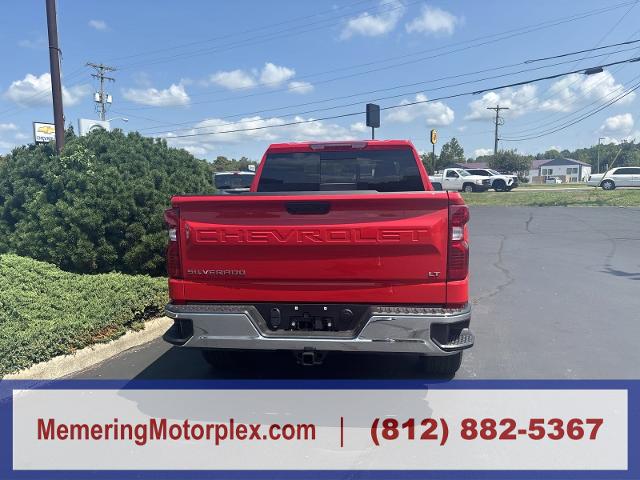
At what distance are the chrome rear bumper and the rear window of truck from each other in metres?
2.19

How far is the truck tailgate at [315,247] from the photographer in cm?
327

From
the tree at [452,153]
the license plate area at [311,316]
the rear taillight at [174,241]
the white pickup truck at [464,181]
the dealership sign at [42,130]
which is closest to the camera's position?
the license plate area at [311,316]

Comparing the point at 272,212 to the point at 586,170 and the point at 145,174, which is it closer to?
the point at 145,174

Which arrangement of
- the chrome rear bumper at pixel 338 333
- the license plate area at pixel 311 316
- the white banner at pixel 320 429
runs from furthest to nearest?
the license plate area at pixel 311 316, the chrome rear bumper at pixel 338 333, the white banner at pixel 320 429

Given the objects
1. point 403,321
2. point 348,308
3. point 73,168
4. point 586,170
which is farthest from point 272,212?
point 586,170

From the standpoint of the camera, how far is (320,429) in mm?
3566

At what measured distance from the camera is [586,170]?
113125 millimetres

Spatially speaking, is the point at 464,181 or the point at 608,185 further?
the point at 464,181

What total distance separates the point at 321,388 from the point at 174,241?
173cm

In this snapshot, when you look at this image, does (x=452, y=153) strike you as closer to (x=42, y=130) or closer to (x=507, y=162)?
(x=507, y=162)

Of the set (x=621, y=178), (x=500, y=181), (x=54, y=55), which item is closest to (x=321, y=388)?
(x=54, y=55)

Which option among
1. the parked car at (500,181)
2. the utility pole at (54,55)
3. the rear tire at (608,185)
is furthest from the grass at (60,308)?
the rear tire at (608,185)

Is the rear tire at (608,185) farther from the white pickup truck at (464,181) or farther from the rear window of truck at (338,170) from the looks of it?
the rear window of truck at (338,170)

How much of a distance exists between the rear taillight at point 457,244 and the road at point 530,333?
1464 mm
